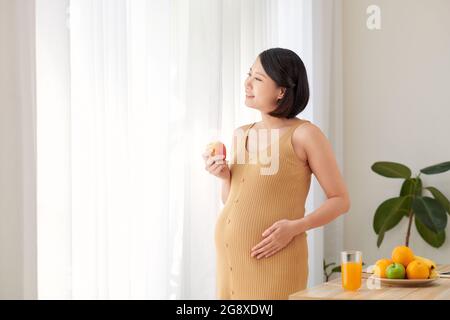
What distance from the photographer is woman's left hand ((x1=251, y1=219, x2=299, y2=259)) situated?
6.88 ft

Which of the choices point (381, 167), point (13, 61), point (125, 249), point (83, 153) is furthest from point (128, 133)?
point (381, 167)

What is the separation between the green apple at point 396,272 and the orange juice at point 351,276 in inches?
5.1

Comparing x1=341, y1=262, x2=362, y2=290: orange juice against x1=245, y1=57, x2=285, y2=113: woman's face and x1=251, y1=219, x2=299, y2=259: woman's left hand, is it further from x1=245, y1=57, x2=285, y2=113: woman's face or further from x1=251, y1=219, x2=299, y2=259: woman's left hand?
x1=245, y1=57, x2=285, y2=113: woman's face

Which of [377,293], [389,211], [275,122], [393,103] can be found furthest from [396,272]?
[393,103]

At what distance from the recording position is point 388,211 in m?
4.09

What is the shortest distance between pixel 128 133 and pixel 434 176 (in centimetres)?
227

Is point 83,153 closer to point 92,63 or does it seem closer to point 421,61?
point 92,63

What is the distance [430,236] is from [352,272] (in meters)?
2.39

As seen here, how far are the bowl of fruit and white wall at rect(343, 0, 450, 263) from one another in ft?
Result: 7.67

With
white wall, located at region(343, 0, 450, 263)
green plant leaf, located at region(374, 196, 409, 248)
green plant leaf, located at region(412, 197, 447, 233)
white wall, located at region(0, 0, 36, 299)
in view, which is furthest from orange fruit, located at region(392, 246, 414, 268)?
white wall, located at region(343, 0, 450, 263)

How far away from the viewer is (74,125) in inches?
94.7

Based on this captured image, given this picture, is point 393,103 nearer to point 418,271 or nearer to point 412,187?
point 412,187

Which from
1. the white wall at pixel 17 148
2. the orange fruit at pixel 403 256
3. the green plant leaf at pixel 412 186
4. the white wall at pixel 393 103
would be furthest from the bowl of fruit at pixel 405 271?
the white wall at pixel 393 103

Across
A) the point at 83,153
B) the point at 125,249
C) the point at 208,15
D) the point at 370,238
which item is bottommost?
the point at 370,238
